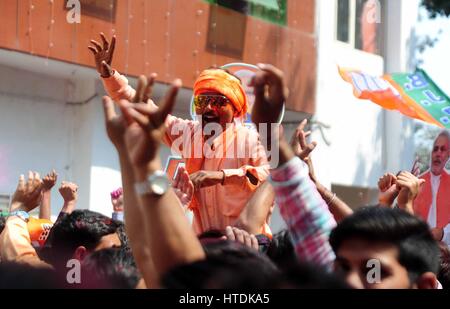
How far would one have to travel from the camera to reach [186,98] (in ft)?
32.7

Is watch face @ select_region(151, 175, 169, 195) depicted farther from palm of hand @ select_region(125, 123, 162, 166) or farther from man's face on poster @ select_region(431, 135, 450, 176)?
man's face on poster @ select_region(431, 135, 450, 176)

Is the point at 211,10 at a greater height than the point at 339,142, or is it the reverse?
the point at 211,10

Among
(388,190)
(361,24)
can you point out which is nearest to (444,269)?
(388,190)

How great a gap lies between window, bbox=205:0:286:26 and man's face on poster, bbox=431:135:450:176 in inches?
189

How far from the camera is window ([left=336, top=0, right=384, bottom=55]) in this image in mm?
12328

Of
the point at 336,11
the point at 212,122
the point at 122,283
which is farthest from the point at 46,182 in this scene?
the point at 336,11

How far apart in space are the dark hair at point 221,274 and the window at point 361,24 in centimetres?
1084

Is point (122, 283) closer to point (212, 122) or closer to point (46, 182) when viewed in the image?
point (212, 122)

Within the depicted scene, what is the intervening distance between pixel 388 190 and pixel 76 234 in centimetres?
125

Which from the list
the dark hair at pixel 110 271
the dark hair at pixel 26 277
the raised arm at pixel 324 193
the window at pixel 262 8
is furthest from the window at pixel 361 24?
the dark hair at pixel 26 277

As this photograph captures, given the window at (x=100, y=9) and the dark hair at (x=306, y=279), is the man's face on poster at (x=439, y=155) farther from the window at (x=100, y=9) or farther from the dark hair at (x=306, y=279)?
the window at (x=100, y=9)

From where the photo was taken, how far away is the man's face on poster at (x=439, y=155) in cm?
535

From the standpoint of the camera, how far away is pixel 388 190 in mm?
3414

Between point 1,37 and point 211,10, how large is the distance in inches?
112
